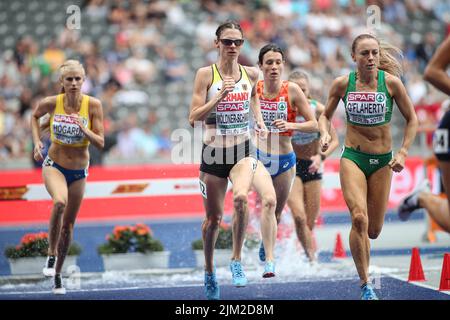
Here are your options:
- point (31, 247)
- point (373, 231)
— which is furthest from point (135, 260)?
point (373, 231)

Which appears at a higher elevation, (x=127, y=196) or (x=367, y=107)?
(x=367, y=107)

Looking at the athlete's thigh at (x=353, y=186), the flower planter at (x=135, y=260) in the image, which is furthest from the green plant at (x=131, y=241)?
the athlete's thigh at (x=353, y=186)

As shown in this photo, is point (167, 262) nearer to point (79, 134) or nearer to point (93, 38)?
point (79, 134)

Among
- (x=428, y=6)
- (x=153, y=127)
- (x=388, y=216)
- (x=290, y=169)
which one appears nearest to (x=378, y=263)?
(x=290, y=169)

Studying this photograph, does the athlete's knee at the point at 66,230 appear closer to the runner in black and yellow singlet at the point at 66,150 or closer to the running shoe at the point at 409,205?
the runner in black and yellow singlet at the point at 66,150

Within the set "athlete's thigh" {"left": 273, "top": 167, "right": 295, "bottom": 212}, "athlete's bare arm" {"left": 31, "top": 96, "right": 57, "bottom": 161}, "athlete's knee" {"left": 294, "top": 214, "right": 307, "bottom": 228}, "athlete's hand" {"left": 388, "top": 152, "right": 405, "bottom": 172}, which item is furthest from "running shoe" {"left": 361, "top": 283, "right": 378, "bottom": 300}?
"athlete's bare arm" {"left": 31, "top": 96, "right": 57, "bottom": 161}

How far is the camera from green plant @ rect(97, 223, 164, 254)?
43.9 feet

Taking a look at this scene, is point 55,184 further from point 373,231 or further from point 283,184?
point 373,231

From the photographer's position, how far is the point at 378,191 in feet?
31.7

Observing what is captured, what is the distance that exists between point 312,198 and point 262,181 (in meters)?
2.39

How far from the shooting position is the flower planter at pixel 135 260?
44.1ft

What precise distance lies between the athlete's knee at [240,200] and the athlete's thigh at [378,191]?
4.03 ft

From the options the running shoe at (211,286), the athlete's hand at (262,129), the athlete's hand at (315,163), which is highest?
the athlete's hand at (262,129)

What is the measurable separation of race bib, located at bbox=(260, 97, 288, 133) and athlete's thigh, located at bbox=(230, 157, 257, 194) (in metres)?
1.29
